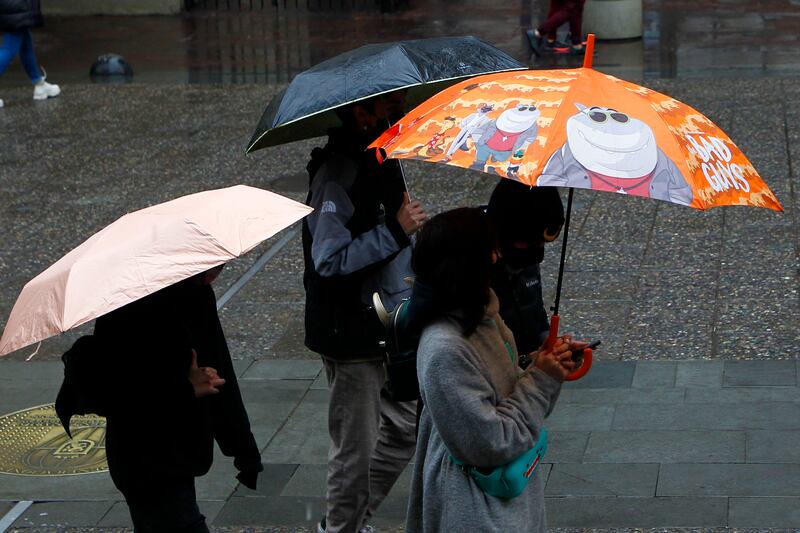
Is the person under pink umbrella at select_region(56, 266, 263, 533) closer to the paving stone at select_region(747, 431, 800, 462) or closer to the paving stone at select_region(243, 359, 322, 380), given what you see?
the paving stone at select_region(747, 431, 800, 462)

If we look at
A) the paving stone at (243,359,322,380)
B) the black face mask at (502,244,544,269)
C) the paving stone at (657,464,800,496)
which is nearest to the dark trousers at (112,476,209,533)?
the black face mask at (502,244,544,269)

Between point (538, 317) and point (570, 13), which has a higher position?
point (538, 317)

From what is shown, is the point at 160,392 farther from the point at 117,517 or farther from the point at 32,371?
the point at 32,371

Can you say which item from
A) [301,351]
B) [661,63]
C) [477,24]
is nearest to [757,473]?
[301,351]

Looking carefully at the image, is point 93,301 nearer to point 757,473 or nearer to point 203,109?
point 757,473

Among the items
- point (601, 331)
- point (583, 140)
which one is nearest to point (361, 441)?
point (583, 140)

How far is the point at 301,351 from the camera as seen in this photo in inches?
268

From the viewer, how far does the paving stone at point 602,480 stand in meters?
4.89

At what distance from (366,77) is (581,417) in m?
2.30

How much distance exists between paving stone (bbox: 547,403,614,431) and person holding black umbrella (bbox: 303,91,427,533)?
1320 millimetres

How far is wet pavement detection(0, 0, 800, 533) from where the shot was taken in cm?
501

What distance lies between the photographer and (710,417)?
5.51 m

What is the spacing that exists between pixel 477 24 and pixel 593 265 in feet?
33.8

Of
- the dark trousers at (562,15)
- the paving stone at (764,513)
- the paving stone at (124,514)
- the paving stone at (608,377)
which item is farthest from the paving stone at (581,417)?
the dark trousers at (562,15)
